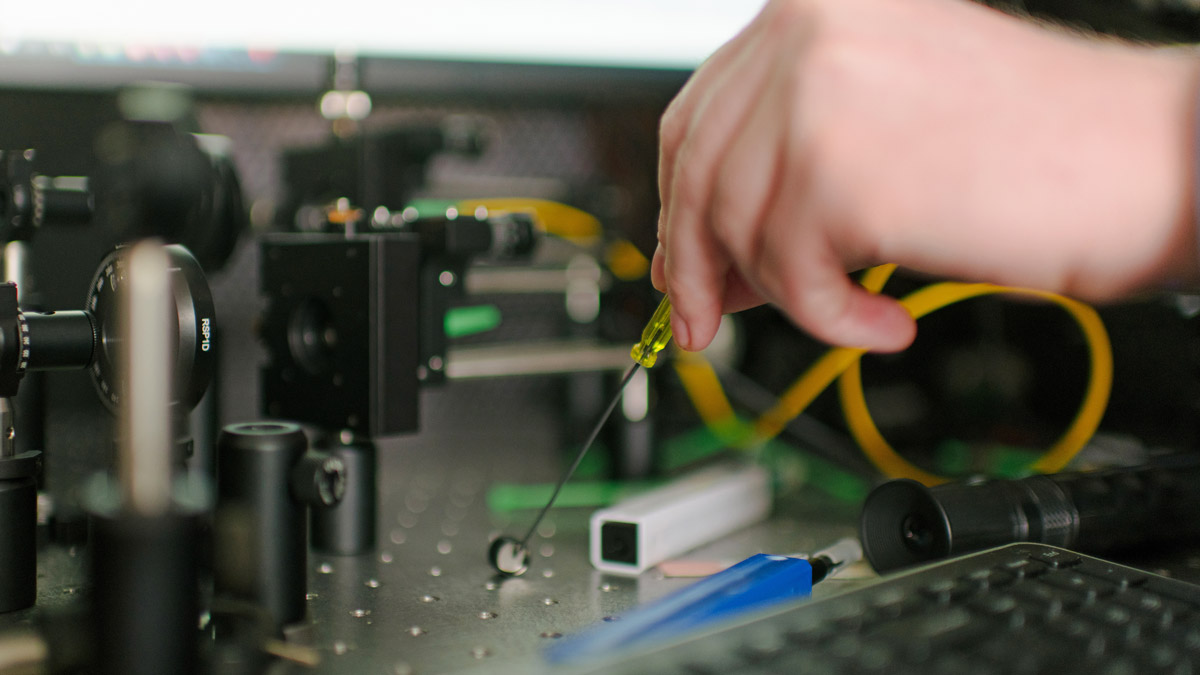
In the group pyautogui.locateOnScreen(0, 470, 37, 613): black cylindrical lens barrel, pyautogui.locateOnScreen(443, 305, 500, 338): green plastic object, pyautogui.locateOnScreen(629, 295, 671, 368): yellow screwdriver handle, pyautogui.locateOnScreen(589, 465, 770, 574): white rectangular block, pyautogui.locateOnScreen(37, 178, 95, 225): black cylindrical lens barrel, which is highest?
pyautogui.locateOnScreen(37, 178, 95, 225): black cylindrical lens barrel

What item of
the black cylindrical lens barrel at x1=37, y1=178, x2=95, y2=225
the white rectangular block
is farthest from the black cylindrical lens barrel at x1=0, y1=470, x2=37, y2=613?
the white rectangular block

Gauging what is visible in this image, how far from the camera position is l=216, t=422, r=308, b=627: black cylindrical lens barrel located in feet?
1.40

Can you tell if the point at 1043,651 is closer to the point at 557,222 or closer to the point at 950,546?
the point at 950,546

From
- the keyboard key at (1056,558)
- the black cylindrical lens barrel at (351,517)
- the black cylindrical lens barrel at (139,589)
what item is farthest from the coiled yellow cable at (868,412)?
the black cylindrical lens barrel at (139,589)

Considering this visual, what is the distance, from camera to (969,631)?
0.32 meters

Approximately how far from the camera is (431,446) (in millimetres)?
935

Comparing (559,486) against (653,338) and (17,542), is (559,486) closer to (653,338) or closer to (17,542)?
(653,338)

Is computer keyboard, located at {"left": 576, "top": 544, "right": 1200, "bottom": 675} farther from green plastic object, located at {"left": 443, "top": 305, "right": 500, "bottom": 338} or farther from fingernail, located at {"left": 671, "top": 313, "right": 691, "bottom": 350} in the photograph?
green plastic object, located at {"left": 443, "top": 305, "right": 500, "bottom": 338}

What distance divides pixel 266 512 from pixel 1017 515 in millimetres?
365

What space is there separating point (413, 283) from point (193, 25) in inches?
11.3

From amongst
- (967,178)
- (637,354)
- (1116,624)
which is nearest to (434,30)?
(637,354)

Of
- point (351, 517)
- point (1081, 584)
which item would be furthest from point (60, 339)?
point (1081, 584)

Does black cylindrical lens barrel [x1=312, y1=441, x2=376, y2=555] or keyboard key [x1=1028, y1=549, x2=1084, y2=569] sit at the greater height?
keyboard key [x1=1028, y1=549, x2=1084, y2=569]

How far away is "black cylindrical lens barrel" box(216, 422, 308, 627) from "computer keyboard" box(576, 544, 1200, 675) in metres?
0.21
